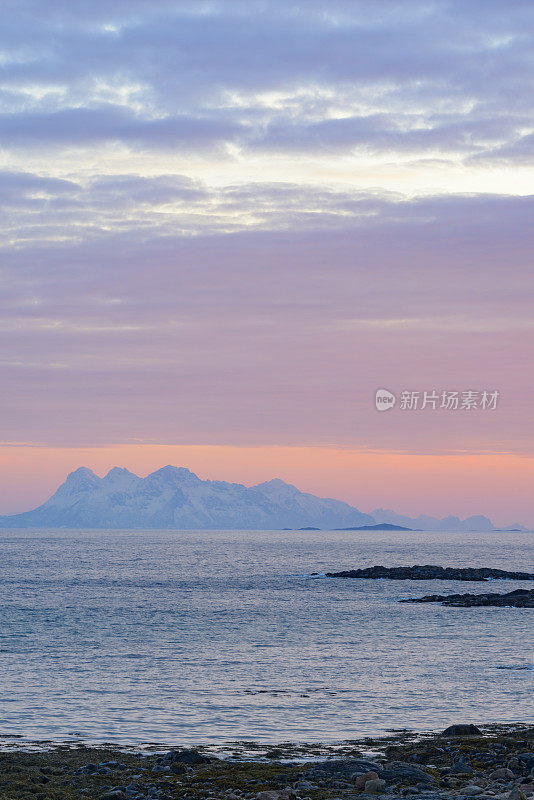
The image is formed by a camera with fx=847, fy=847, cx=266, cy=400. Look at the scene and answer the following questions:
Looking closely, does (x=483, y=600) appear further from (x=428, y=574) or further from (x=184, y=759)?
(x=184, y=759)

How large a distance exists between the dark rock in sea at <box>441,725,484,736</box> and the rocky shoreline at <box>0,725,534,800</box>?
50 mm

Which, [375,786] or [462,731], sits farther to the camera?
[462,731]

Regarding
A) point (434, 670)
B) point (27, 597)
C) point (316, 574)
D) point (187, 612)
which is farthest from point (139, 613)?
point (316, 574)

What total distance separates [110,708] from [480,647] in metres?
28.5

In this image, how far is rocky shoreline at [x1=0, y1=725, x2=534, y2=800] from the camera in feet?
75.7

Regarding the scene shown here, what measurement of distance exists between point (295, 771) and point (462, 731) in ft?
26.4

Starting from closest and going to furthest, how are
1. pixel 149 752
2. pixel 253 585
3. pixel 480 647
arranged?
1. pixel 149 752
2. pixel 480 647
3. pixel 253 585

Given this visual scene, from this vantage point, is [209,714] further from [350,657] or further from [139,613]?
[139,613]

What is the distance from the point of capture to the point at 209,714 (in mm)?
35375

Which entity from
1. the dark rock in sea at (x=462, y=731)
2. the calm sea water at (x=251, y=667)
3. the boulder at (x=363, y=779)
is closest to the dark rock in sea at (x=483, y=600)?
the calm sea water at (x=251, y=667)

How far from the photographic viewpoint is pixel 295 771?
2627 cm

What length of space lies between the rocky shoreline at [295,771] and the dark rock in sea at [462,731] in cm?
5

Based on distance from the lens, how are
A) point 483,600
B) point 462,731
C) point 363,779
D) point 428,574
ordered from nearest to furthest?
point 363,779 → point 462,731 → point 483,600 → point 428,574

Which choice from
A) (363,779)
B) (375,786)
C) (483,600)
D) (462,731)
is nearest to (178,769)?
(363,779)
